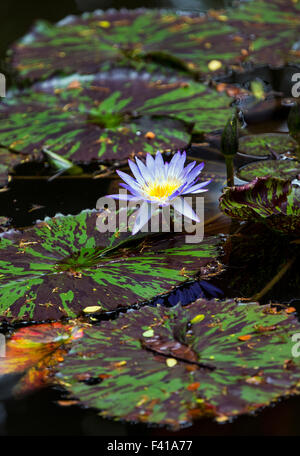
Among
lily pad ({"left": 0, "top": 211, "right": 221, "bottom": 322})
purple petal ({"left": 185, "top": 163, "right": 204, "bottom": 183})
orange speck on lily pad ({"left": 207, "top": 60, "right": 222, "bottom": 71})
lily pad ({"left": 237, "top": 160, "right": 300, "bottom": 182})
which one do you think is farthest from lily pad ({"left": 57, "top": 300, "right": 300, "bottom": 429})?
orange speck on lily pad ({"left": 207, "top": 60, "right": 222, "bottom": 71})

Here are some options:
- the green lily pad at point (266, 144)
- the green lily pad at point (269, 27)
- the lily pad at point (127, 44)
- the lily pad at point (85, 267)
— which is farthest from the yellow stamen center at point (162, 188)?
the green lily pad at point (269, 27)

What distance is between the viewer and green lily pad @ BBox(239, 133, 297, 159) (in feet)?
8.13

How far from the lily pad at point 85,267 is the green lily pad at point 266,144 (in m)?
0.70

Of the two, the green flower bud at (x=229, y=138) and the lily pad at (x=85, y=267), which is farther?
the green flower bud at (x=229, y=138)

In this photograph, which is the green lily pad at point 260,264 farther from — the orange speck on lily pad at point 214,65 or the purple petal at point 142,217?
the orange speck on lily pad at point 214,65

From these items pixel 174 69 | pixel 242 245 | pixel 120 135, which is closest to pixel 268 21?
pixel 174 69

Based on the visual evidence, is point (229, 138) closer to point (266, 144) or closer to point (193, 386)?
point (266, 144)

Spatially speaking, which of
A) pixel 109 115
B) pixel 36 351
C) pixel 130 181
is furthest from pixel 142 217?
pixel 109 115

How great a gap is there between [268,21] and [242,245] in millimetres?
2154

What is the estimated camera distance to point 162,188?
6.21 ft

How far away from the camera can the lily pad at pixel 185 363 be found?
132 cm

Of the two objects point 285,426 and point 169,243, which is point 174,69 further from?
point 285,426

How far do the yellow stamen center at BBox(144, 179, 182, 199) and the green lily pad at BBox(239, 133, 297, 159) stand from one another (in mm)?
720

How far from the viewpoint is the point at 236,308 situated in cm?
162
